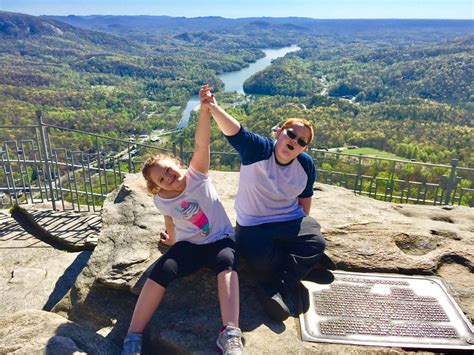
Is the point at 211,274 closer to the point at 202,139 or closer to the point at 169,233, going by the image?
the point at 169,233

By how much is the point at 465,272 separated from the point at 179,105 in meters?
86.5

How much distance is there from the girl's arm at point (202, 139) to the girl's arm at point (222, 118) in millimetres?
47

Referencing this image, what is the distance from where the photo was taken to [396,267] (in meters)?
3.67

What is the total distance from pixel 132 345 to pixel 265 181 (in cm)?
155

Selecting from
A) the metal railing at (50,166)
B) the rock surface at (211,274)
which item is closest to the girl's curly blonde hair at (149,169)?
the rock surface at (211,274)

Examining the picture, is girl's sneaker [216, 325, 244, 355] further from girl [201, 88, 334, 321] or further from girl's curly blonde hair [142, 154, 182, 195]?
girl's curly blonde hair [142, 154, 182, 195]

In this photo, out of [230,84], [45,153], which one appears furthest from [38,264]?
[230,84]

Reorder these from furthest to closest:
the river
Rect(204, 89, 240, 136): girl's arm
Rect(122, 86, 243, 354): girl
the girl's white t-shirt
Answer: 1. the river
2. the girl's white t-shirt
3. Rect(204, 89, 240, 136): girl's arm
4. Rect(122, 86, 243, 354): girl

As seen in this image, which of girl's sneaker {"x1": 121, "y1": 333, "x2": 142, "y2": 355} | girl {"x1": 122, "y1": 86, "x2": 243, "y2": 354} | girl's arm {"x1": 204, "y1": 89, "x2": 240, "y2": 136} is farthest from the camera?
girl's arm {"x1": 204, "y1": 89, "x2": 240, "y2": 136}

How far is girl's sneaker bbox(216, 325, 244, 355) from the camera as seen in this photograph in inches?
102

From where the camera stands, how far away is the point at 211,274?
11.2 feet

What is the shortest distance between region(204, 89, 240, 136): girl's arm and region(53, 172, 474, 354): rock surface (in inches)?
45.6

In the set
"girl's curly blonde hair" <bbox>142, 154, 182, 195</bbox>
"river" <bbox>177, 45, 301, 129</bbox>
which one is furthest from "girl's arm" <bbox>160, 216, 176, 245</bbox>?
"river" <bbox>177, 45, 301, 129</bbox>

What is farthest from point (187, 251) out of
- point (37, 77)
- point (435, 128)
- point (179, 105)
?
point (37, 77)
